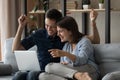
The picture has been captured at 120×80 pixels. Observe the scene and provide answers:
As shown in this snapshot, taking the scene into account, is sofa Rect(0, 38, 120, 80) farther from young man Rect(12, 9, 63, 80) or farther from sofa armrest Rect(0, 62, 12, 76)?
young man Rect(12, 9, 63, 80)

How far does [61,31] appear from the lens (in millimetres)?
2314

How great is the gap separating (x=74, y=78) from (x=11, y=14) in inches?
81.0

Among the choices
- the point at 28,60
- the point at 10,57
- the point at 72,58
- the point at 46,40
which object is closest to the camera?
the point at 72,58

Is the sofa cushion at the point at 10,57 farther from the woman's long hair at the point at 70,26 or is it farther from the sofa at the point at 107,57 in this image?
the woman's long hair at the point at 70,26

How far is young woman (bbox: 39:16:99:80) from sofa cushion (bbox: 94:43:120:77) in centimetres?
10

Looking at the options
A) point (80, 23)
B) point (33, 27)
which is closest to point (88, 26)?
point (80, 23)

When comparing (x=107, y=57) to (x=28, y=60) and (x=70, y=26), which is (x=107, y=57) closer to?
(x=70, y=26)

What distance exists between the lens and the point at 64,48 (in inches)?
96.3

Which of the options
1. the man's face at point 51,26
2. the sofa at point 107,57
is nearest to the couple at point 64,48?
the man's face at point 51,26

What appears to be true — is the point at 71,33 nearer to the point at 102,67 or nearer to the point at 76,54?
the point at 76,54

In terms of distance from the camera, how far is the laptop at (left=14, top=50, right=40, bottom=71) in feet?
7.38

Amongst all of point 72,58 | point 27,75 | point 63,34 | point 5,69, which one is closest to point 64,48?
point 63,34

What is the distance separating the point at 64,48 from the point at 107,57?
0.38 meters

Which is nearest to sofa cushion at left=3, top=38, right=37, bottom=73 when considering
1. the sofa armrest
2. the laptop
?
the sofa armrest
